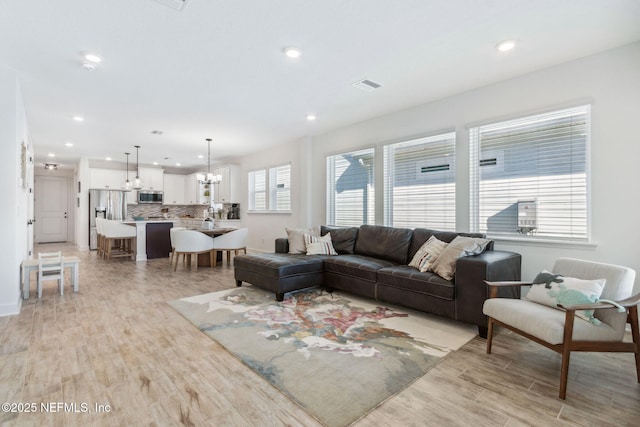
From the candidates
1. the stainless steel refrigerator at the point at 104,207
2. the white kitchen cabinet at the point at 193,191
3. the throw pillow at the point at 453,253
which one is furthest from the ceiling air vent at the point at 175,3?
the stainless steel refrigerator at the point at 104,207

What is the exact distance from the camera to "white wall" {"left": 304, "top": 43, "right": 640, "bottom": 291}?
2865mm

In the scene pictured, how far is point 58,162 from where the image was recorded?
9336 mm

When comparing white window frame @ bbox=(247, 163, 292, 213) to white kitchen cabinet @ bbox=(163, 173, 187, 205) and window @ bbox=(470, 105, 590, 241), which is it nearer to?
white kitchen cabinet @ bbox=(163, 173, 187, 205)

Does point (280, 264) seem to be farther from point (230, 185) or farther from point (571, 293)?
point (230, 185)

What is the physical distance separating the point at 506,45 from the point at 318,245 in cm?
324

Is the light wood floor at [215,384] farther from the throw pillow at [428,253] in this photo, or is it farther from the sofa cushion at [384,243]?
the sofa cushion at [384,243]

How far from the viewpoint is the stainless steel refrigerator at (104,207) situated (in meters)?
8.60

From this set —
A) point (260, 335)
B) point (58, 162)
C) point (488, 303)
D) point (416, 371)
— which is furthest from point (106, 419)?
point (58, 162)

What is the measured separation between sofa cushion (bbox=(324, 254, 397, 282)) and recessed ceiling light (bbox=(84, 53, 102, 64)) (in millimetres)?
3368

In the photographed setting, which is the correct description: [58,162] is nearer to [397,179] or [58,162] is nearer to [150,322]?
[150,322]

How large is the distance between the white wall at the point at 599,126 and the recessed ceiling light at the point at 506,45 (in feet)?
2.64

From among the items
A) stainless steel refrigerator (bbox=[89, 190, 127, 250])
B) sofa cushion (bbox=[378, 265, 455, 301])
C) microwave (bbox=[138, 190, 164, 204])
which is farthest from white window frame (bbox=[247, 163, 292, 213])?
stainless steel refrigerator (bbox=[89, 190, 127, 250])

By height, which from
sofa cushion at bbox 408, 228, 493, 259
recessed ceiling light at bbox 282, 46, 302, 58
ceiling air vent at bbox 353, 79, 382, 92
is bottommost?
sofa cushion at bbox 408, 228, 493, 259

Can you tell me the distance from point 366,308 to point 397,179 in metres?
2.21
